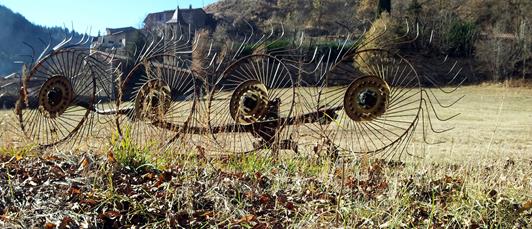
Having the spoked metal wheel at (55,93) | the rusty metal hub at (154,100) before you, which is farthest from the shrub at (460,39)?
the spoked metal wheel at (55,93)

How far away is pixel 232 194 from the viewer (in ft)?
12.5

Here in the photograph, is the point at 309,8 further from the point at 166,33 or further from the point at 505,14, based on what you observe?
the point at 166,33

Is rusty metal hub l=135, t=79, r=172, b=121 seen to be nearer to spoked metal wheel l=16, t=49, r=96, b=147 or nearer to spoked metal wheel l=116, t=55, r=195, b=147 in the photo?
spoked metal wheel l=116, t=55, r=195, b=147

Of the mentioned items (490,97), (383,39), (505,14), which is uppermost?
(505,14)

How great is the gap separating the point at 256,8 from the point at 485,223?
66.1 meters

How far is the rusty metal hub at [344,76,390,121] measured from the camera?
6.01m

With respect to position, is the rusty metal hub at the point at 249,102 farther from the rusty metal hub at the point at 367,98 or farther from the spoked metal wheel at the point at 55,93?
the spoked metal wheel at the point at 55,93

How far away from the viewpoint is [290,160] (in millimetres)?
5469

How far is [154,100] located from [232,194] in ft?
11.9

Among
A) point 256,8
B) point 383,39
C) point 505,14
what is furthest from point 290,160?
point 256,8

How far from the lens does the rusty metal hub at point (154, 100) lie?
5746mm

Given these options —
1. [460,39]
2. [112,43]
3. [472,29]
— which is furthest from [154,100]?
[472,29]

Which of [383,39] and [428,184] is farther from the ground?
[383,39]

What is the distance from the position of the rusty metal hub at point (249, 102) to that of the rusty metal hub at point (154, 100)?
0.82 metres
